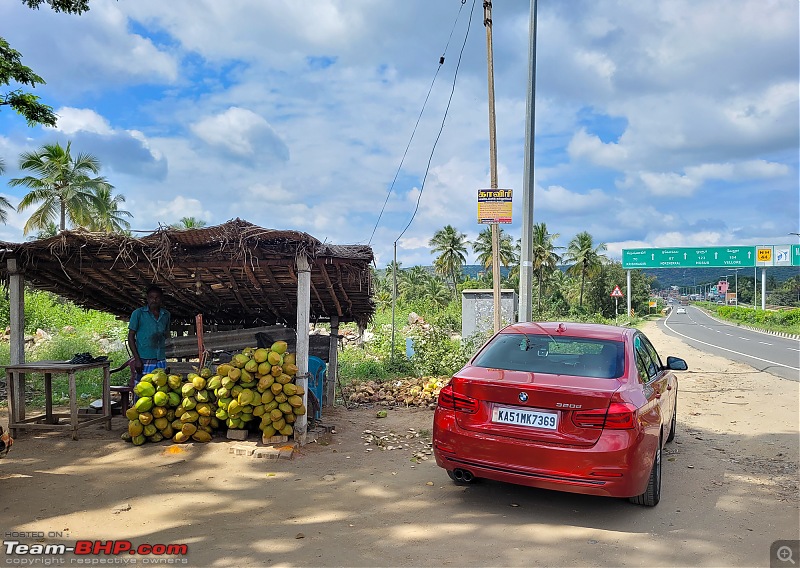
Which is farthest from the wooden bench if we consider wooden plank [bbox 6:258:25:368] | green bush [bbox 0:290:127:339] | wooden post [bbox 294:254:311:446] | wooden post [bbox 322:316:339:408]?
green bush [bbox 0:290:127:339]

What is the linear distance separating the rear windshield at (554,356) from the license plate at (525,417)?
0.50m

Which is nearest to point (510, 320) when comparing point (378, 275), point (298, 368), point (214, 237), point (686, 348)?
point (378, 275)

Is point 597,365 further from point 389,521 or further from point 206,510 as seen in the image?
point 206,510

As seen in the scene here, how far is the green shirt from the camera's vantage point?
25.6 feet

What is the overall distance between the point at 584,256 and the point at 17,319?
176 ft

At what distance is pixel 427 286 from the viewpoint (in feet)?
178

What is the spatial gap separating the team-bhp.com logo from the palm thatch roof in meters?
3.28

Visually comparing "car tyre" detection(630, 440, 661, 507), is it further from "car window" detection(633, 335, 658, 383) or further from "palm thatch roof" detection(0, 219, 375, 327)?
"palm thatch roof" detection(0, 219, 375, 327)

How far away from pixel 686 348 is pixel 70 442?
859 inches

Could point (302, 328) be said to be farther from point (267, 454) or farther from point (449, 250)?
point (449, 250)

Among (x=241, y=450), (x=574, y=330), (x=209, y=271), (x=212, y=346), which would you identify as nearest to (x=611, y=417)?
(x=574, y=330)

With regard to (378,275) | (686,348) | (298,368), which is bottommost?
(686,348)

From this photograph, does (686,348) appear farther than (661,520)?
Yes

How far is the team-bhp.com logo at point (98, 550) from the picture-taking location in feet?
12.5
